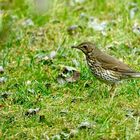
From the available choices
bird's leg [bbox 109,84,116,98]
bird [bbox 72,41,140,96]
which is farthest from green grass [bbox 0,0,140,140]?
bird [bbox 72,41,140,96]

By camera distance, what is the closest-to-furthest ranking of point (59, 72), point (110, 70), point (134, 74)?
point (134, 74) < point (110, 70) < point (59, 72)

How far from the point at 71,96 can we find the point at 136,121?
1382mm

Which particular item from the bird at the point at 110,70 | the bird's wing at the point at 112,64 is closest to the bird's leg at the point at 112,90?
the bird at the point at 110,70

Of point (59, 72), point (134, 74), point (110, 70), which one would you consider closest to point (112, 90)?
point (110, 70)

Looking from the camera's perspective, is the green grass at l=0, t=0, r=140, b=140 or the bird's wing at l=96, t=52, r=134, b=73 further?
the bird's wing at l=96, t=52, r=134, b=73

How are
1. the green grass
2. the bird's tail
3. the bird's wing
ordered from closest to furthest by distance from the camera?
the green grass
the bird's tail
the bird's wing

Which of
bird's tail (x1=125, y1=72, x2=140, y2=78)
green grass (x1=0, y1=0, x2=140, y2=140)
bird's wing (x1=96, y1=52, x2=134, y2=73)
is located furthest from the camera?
bird's wing (x1=96, y1=52, x2=134, y2=73)

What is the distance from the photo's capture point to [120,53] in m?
10.2

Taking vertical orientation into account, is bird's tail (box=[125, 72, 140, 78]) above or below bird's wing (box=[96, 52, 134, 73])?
below

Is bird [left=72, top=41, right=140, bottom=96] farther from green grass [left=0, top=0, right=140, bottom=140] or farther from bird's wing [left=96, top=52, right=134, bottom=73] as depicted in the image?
green grass [left=0, top=0, right=140, bottom=140]

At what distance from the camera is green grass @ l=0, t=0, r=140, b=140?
7.58 meters

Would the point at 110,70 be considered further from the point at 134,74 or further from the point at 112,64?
the point at 134,74

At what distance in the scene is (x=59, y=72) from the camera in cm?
952

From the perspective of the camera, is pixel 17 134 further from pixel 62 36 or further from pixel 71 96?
pixel 62 36
